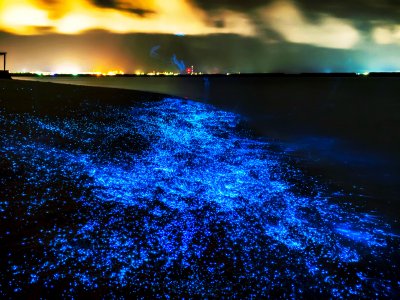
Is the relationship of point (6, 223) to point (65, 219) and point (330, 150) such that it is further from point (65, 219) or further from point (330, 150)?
point (330, 150)

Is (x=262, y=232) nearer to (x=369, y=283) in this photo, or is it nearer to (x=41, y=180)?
(x=369, y=283)

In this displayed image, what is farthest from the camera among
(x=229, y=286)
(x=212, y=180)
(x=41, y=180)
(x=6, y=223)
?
(x=212, y=180)

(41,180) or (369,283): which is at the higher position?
(41,180)

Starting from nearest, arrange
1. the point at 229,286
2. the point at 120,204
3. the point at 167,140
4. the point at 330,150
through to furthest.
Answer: the point at 229,286 → the point at 120,204 → the point at 167,140 → the point at 330,150

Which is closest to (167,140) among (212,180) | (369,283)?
(212,180)

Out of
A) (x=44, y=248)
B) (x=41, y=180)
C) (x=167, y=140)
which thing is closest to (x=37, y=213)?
(x=44, y=248)

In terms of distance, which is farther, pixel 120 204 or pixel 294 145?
pixel 294 145
